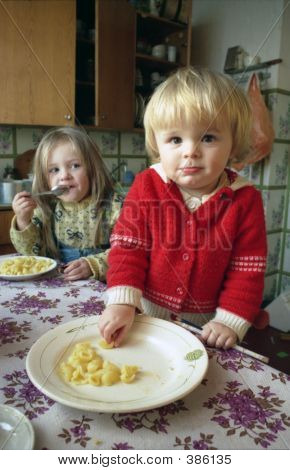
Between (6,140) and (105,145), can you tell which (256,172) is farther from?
(6,140)

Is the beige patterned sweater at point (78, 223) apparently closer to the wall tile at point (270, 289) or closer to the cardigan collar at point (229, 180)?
the cardigan collar at point (229, 180)

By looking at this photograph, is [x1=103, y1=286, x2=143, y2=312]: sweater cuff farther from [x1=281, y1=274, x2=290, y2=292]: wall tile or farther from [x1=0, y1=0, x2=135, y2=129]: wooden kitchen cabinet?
[x1=281, y1=274, x2=290, y2=292]: wall tile

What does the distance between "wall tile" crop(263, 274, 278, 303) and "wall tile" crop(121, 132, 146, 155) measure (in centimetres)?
92

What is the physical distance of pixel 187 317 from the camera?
55 cm

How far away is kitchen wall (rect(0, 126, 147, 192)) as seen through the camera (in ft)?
4.96

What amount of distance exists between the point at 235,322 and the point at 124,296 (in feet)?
0.46

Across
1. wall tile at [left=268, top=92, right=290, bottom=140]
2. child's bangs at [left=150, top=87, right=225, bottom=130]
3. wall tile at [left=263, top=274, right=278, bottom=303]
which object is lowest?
wall tile at [left=263, top=274, right=278, bottom=303]

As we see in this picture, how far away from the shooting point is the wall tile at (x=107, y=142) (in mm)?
1692

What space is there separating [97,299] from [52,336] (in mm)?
151

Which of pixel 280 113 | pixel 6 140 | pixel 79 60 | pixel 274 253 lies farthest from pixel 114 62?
pixel 274 253

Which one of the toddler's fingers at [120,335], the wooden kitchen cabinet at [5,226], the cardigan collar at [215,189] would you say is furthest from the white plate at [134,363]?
the wooden kitchen cabinet at [5,226]

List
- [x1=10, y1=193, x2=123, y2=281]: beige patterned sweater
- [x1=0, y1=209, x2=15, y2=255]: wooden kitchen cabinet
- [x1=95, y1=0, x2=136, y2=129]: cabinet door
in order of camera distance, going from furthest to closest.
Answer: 1. [x1=95, y1=0, x2=136, y2=129]: cabinet door
2. [x1=0, y1=209, x2=15, y2=255]: wooden kitchen cabinet
3. [x1=10, y1=193, x2=123, y2=281]: beige patterned sweater

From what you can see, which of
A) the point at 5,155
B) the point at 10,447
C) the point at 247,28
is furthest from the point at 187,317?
the point at 5,155

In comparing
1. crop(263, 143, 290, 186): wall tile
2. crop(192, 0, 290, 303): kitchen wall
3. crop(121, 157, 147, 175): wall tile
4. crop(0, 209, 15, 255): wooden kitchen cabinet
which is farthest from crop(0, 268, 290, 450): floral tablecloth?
crop(121, 157, 147, 175): wall tile
